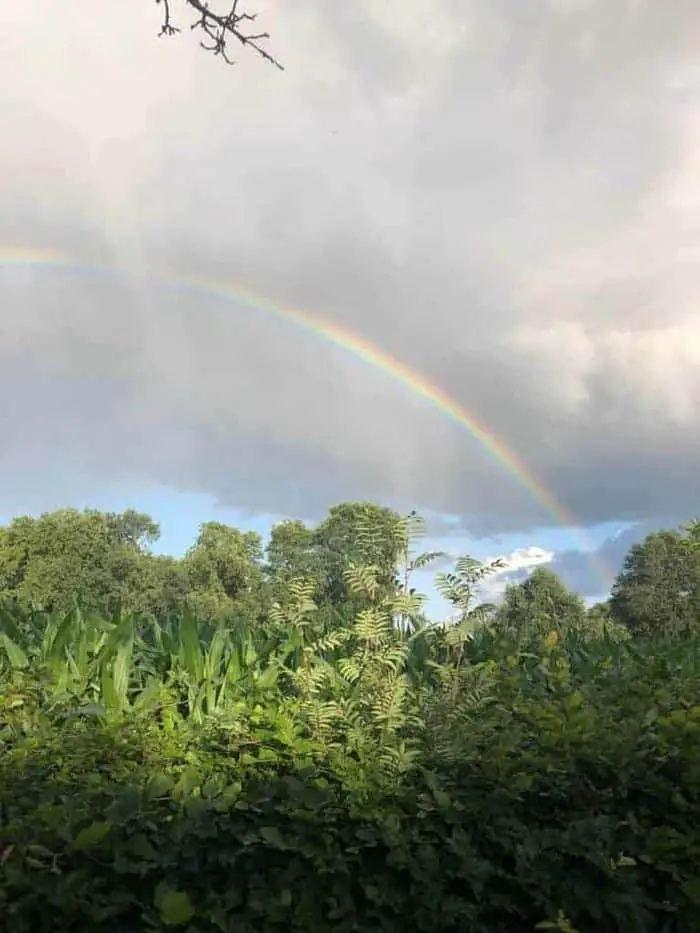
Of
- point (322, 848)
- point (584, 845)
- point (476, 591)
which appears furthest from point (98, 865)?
point (476, 591)

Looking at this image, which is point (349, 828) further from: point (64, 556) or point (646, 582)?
point (64, 556)

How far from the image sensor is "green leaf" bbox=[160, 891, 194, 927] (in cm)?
202

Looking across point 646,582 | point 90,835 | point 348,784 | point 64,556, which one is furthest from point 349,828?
point 64,556

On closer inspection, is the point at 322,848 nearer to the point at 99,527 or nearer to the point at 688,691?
the point at 688,691

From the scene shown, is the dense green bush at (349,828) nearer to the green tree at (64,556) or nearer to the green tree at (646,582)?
the green tree at (646,582)

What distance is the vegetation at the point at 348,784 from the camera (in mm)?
2182

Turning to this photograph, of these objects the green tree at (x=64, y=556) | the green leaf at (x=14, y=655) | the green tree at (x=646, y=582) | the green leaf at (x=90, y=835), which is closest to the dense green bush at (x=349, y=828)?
the green leaf at (x=90, y=835)

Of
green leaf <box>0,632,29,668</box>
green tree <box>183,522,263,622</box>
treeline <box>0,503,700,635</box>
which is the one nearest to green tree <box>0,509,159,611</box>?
treeline <box>0,503,700,635</box>

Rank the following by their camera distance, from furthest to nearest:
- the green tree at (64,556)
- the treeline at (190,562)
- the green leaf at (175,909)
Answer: the green tree at (64,556) < the treeline at (190,562) < the green leaf at (175,909)

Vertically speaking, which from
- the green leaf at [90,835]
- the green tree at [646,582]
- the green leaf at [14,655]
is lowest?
the green leaf at [90,835]

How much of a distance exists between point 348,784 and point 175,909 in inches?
23.1

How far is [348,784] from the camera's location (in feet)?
7.82

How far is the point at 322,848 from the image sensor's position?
225 centimetres

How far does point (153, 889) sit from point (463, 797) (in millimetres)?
920
